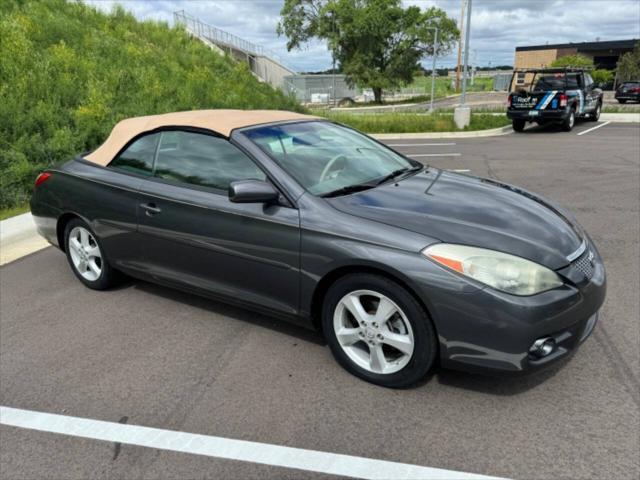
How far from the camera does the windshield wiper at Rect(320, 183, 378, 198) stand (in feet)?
10.4

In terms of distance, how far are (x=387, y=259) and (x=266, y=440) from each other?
3.61 ft

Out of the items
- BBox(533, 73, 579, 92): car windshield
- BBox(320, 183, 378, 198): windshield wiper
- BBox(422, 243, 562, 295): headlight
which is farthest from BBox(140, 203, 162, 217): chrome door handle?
BBox(533, 73, 579, 92): car windshield

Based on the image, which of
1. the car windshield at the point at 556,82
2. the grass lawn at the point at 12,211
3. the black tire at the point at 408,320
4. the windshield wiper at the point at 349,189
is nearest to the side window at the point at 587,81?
the car windshield at the point at 556,82

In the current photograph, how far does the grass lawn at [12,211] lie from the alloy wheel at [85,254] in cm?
304

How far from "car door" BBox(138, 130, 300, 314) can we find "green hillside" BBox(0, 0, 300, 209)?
17.0ft

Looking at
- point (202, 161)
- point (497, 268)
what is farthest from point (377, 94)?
point (497, 268)

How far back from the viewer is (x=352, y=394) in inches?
114

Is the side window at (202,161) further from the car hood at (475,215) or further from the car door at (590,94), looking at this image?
the car door at (590,94)

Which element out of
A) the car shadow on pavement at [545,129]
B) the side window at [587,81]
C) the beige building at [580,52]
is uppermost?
the beige building at [580,52]

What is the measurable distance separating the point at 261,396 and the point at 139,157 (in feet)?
7.13

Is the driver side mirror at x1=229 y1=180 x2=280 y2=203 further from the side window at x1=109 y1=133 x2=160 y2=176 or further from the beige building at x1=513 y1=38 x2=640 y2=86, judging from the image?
the beige building at x1=513 y1=38 x2=640 y2=86

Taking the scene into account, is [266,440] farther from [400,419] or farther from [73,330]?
[73,330]

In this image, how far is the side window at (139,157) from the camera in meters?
3.91

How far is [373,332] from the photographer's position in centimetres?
285
